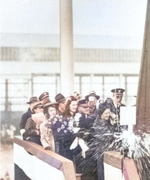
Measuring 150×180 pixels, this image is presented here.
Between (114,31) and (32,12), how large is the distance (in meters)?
0.45

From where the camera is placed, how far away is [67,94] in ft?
4.61

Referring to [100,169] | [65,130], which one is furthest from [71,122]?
[100,169]

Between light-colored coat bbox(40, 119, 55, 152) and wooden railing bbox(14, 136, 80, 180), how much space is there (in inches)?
1.2

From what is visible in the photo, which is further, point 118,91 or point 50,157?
point 118,91

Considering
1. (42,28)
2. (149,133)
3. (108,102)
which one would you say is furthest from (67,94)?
(149,133)

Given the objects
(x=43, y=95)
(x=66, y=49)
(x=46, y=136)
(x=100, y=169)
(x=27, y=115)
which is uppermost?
(x=66, y=49)

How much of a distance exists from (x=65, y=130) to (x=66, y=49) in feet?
1.40

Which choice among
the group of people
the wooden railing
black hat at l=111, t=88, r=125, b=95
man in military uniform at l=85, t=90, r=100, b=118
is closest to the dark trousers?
the group of people

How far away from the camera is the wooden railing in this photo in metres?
1.34

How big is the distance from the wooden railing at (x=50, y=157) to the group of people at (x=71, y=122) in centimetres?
3

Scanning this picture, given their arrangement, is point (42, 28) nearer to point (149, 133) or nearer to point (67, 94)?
point (67, 94)

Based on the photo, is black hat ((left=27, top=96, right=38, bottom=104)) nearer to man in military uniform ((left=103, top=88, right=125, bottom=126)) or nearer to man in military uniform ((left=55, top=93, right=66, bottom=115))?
man in military uniform ((left=55, top=93, right=66, bottom=115))

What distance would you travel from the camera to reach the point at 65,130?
1.41m

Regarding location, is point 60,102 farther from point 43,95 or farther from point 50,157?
point 50,157
